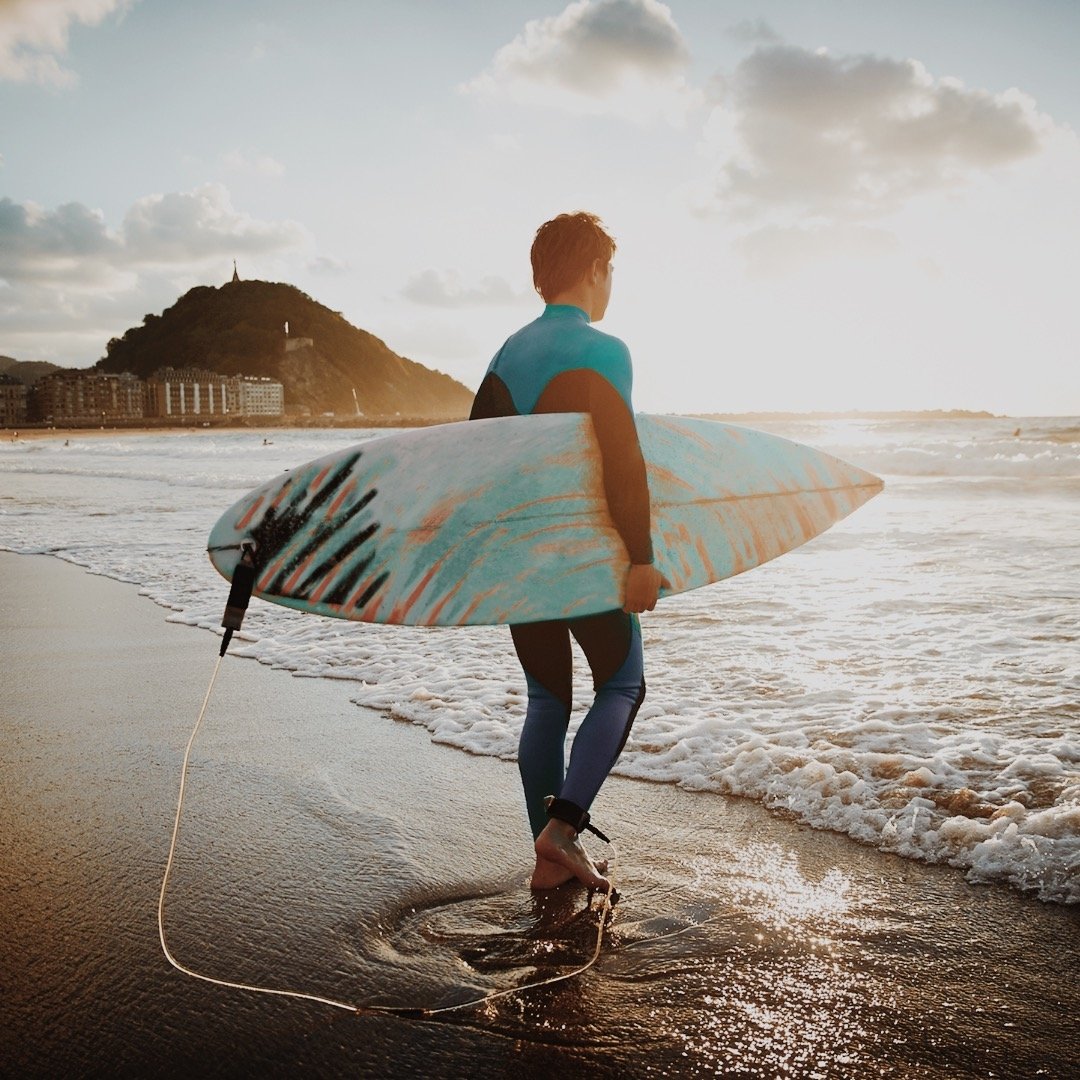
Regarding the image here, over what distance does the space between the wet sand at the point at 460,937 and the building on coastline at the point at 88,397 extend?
139 metres

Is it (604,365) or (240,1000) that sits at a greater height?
(604,365)

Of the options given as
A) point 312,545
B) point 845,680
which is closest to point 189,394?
point 845,680

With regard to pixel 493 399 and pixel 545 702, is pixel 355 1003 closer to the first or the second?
pixel 545 702

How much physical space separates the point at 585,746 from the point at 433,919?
53cm

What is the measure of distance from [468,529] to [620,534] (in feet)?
1.51

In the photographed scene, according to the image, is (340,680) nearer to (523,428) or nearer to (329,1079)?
(523,428)

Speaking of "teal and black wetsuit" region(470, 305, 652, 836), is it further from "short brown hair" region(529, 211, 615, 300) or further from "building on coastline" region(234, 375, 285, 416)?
"building on coastline" region(234, 375, 285, 416)

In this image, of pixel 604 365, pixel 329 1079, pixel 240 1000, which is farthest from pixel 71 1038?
pixel 604 365

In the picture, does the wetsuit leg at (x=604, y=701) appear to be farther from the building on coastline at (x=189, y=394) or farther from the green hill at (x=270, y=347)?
the green hill at (x=270, y=347)

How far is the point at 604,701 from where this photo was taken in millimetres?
2170

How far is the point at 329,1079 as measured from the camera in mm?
1498

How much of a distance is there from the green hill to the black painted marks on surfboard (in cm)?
14868

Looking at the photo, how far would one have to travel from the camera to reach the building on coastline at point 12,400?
447 ft

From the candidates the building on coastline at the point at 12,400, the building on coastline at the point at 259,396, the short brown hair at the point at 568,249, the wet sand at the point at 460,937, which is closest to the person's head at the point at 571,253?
the short brown hair at the point at 568,249
